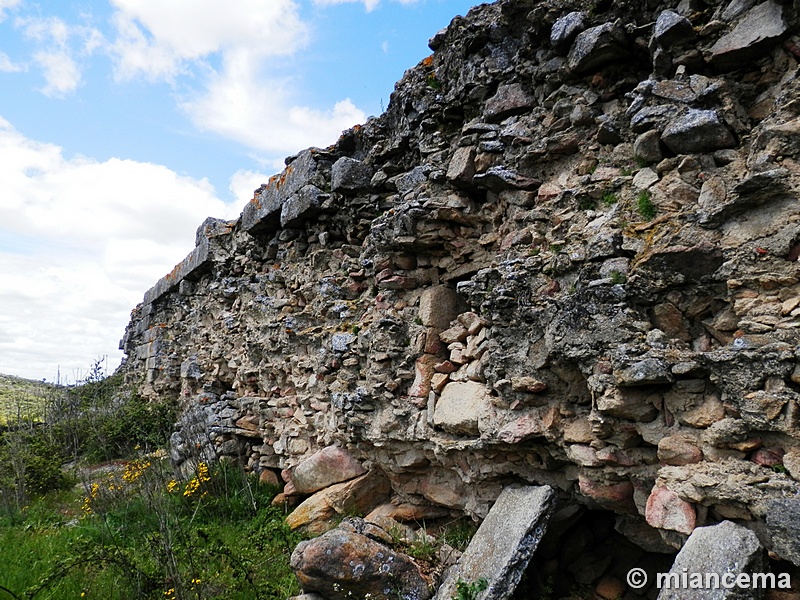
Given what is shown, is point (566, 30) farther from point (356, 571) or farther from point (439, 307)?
point (356, 571)

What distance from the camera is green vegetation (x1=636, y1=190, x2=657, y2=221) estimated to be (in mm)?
3262

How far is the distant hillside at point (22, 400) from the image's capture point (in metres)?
11.3

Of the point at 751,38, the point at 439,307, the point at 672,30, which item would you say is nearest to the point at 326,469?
the point at 439,307

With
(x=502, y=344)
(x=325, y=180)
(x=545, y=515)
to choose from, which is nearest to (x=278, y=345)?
(x=325, y=180)

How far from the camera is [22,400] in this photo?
1375 cm

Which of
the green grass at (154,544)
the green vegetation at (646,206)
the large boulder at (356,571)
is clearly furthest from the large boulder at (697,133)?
the green grass at (154,544)

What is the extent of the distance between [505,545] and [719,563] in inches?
48.3

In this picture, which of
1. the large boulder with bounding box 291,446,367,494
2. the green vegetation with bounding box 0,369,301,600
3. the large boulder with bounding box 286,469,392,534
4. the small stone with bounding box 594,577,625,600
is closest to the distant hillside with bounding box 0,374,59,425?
the green vegetation with bounding box 0,369,301,600

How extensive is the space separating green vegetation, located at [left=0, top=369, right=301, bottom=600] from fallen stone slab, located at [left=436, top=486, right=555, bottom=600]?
1412 millimetres

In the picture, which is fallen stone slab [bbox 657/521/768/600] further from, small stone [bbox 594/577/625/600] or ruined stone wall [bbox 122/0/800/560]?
small stone [bbox 594/577/625/600]

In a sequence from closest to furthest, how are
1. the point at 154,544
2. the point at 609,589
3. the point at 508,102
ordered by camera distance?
1. the point at 609,589
2. the point at 154,544
3. the point at 508,102

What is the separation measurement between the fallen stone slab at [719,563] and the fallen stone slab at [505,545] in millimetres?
872

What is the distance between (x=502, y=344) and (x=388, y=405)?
1426mm

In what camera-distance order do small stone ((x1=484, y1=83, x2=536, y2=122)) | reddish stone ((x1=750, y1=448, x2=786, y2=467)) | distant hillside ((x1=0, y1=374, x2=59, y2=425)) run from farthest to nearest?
distant hillside ((x1=0, y1=374, x2=59, y2=425)), small stone ((x1=484, y1=83, x2=536, y2=122)), reddish stone ((x1=750, y1=448, x2=786, y2=467))
